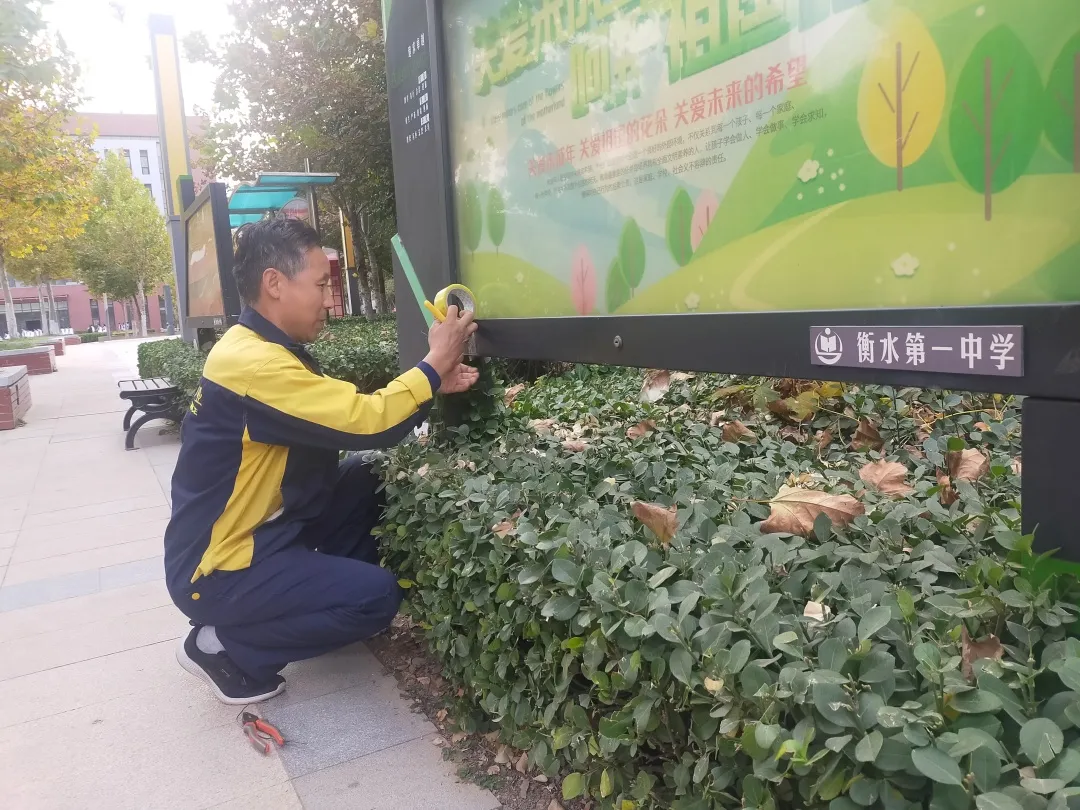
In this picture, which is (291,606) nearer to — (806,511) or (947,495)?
(806,511)

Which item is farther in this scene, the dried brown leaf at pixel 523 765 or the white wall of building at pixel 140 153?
the white wall of building at pixel 140 153

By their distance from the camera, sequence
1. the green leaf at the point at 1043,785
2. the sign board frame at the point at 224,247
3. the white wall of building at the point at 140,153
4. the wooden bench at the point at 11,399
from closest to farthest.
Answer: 1. the green leaf at the point at 1043,785
2. the sign board frame at the point at 224,247
3. the wooden bench at the point at 11,399
4. the white wall of building at the point at 140,153

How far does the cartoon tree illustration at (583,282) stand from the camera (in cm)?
222

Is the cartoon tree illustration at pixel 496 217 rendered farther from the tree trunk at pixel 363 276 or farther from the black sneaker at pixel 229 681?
the tree trunk at pixel 363 276

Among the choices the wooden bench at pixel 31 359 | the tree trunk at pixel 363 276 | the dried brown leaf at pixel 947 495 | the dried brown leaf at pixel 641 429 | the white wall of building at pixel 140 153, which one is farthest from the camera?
the white wall of building at pixel 140 153

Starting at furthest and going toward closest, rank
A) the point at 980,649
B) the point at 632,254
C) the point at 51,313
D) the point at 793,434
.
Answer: the point at 51,313
the point at 793,434
the point at 632,254
the point at 980,649

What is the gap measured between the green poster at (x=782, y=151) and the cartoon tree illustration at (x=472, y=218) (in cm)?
19

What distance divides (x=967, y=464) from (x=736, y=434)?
82 cm

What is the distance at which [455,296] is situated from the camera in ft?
9.12

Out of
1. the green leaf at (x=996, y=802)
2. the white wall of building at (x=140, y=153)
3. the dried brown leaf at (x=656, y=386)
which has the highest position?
the white wall of building at (x=140, y=153)

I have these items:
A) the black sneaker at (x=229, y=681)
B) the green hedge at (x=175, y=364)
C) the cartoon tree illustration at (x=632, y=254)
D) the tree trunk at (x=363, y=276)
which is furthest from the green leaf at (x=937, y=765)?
the tree trunk at (x=363, y=276)

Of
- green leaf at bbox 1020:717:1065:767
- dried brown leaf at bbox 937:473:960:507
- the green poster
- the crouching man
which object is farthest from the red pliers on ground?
green leaf at bbox 1020:717:1065:767

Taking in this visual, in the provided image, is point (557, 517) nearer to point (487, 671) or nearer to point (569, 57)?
point (487, 671)

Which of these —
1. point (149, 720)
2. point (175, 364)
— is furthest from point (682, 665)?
point (175, 364)
